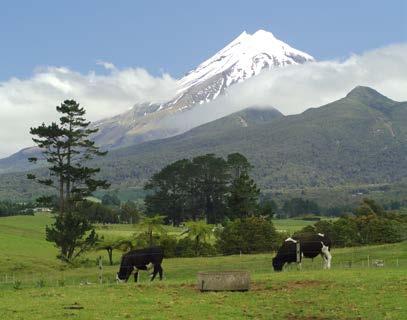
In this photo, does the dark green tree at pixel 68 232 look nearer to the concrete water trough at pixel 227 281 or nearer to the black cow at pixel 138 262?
the black cow at pixel 138 262

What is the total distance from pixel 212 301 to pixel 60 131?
41.5 meters

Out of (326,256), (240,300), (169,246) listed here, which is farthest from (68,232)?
(240,300)

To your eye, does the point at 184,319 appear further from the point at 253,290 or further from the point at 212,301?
the point at 253,290

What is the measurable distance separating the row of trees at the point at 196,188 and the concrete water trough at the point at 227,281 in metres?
92.9

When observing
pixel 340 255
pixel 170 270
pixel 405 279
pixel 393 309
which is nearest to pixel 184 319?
pixel 393 309

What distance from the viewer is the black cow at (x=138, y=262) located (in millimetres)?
31672

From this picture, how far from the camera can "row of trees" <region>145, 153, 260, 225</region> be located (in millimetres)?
120250

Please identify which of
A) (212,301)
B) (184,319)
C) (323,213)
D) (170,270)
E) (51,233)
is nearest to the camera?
(184,319)

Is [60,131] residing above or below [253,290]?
above

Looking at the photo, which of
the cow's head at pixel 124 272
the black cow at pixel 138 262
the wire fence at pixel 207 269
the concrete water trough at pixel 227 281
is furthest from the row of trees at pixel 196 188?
the concrete water trough at pixel 227 281

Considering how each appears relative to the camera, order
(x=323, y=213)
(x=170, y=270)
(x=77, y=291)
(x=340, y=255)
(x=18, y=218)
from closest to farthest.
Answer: (x=77, y=291), (x=170, y=270), (x=340, y=255), (x=18, y=218), (x=323, y=213)

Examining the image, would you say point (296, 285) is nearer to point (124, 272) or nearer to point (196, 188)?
point (124, 272)

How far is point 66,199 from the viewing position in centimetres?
5953

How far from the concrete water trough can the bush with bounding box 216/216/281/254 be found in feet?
169
